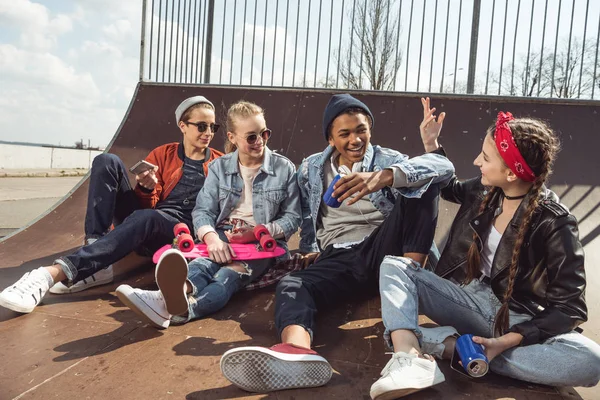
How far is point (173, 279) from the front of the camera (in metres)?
1.86

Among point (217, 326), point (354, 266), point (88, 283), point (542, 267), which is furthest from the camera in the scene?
point (88, 283)

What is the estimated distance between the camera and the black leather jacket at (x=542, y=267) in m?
1.58

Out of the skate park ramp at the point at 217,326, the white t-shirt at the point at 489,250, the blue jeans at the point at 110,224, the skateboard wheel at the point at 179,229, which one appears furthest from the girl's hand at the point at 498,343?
the blue jeans at the point at 110,224

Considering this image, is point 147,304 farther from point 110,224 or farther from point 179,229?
point 110,224

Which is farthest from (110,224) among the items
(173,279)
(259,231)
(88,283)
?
(173,279)

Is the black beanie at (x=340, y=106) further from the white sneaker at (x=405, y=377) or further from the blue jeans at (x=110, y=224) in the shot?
the white sneaker at (x=405, y=377)

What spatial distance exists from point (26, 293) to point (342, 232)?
5.07 feet

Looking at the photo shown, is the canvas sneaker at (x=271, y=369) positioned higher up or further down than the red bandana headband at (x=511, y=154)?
further down

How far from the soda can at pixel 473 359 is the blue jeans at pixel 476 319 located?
125 millimetres

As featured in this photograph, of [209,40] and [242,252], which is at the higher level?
[209,40]

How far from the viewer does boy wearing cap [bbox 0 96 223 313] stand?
225cm

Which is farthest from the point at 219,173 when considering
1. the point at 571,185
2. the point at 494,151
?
the point at 571,185

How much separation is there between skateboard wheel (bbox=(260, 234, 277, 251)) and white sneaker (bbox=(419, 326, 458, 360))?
3.20 feet

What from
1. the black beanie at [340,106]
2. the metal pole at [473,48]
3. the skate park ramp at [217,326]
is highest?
the metal pole at [473,48]
